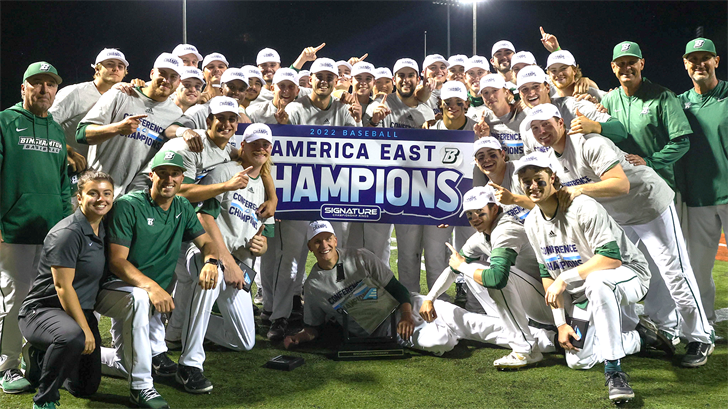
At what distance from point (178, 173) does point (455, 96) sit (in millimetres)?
3101

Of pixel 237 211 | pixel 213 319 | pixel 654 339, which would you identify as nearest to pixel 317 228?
pixel 237 211

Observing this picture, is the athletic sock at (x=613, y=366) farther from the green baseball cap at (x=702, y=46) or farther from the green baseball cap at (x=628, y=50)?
the green baseball cap at (x=702, y=46)

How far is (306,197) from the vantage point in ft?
19.7

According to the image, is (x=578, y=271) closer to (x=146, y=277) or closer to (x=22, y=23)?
(x=146, y=277)

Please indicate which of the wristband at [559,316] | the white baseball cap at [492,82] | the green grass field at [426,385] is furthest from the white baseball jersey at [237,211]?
the wristband at [559,316]

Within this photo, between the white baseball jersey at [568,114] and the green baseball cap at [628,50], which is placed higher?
the green baseball cap at [628,50]

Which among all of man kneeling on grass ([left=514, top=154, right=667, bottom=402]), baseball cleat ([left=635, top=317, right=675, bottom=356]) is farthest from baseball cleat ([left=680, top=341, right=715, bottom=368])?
man kneeling on grass ([left=514, top=154, right=667, bottom=402])

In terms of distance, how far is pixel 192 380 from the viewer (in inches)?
167

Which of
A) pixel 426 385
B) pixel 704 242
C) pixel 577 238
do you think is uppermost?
pixel 577 238

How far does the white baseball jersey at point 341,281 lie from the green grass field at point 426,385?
0.48m

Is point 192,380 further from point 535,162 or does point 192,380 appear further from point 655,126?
point 655,126

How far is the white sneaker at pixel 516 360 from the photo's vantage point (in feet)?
15.6

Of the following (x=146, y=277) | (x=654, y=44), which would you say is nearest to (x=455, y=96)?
(x=146, y=277)

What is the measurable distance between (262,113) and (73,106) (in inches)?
75.9
